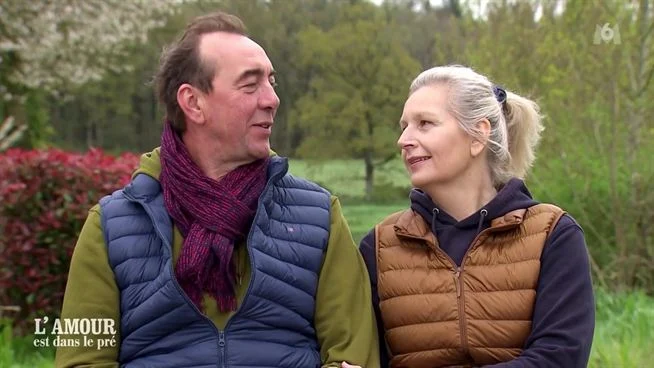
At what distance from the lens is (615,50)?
285 inches

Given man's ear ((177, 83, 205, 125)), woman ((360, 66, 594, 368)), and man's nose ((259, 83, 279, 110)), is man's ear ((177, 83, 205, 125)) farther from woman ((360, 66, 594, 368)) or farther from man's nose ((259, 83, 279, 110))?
woman ((360, 66, 594, 368))

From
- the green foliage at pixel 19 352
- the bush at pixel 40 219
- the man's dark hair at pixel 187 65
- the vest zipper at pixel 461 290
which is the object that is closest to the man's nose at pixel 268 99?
the man's dark hair at pixel 187 65

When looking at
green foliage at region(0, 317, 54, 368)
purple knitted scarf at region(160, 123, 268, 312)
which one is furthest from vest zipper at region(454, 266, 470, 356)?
green foliage at region(0, 317, 54, 368)

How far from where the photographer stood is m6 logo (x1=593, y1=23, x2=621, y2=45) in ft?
23.3

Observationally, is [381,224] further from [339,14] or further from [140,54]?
[140,54]

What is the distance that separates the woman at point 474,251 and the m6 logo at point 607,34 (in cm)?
452

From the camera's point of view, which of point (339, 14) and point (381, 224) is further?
point (339, 14)

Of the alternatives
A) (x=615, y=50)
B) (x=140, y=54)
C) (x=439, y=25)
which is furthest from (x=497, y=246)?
(x=140, y=54)

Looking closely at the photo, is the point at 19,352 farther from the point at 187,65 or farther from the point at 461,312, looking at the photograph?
the point at 461,312

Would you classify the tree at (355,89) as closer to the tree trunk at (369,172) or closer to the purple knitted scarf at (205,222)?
the tree trunk at (369,172)

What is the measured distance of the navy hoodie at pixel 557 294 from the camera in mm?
2566

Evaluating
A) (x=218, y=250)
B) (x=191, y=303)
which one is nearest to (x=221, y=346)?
(x=191, y=303)

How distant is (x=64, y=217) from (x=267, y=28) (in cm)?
1513

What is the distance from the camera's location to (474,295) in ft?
8.71
